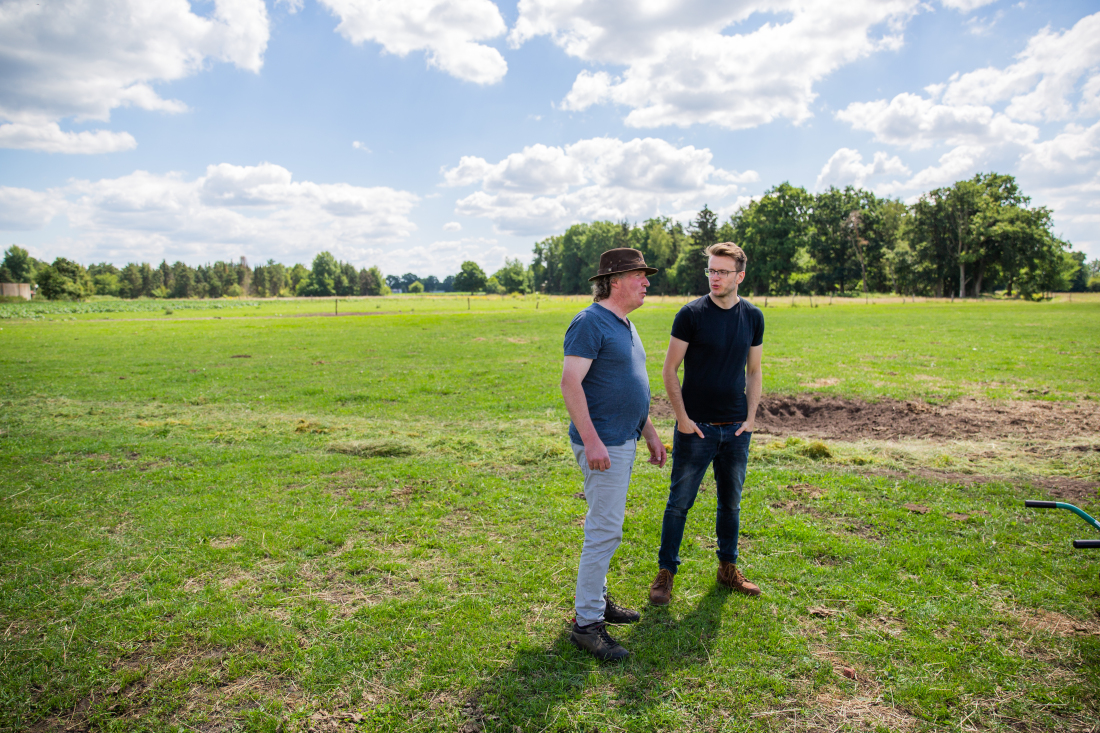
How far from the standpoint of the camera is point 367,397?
13.2 meters

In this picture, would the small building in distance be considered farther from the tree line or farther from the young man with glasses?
the young man with glasses

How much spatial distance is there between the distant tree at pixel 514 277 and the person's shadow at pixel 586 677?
149m

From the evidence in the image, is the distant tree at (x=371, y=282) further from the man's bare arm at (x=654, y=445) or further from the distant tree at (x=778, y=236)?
the man's bare arm at (x=654, y=445)

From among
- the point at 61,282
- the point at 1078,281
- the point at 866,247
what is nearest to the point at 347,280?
the point at 61,282

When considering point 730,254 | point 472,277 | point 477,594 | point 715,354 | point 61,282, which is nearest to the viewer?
point 730,254

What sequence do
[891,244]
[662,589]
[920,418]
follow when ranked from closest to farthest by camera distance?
[662,589], [920,418], [891,244]

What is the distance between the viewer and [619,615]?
13.7 feet

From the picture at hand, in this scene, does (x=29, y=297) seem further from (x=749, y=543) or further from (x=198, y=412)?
(x=749, y=543)

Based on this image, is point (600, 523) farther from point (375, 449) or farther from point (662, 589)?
→ point (375, 449)

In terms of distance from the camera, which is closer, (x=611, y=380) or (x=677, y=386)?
(x=611, y=380)

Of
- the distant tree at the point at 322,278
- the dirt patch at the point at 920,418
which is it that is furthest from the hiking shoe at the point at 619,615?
the distant tree at the point at 322,278

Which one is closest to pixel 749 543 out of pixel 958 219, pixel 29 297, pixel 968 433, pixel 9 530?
pixel 968 433

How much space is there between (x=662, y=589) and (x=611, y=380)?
193cm

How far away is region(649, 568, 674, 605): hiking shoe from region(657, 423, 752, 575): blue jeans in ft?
0.17
